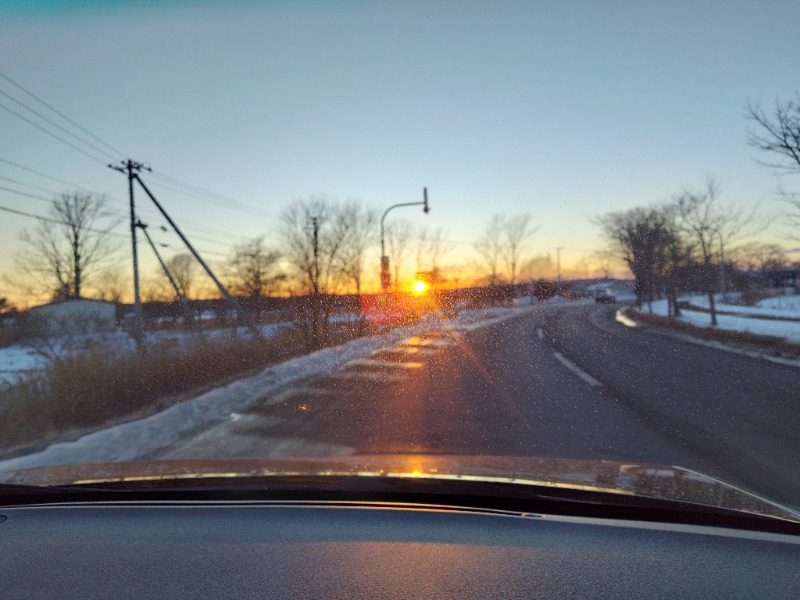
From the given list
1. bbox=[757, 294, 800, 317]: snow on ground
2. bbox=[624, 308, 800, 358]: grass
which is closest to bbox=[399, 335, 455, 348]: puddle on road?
bbox=[624, 308, 800, 358]: grass

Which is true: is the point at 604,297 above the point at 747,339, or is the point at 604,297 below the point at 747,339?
above

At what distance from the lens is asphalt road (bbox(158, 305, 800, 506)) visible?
5.48m

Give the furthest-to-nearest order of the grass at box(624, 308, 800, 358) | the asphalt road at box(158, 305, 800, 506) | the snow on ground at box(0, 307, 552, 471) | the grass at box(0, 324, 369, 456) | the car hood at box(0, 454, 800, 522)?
the grass at box(624, 308, 800, 358) → the grass at box(0, 324, 369, 456) → the snow on ground at box(0, 307, 552, 471) → the asphalt road at box(158, 305, 800, 506) → the car hood at box(0, 454, 800, 522)

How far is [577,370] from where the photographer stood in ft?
38.2

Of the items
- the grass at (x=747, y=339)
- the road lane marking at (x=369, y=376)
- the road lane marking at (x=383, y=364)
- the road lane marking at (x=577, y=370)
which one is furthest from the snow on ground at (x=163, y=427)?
the grass at (x=747, y=339)

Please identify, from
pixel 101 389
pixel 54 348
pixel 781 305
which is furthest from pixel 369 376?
pixel 781 305

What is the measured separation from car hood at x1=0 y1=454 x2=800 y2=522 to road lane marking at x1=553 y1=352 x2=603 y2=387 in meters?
6.90

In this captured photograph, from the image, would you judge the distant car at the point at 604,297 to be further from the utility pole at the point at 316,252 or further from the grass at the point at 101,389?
the grass at the point at 101,389

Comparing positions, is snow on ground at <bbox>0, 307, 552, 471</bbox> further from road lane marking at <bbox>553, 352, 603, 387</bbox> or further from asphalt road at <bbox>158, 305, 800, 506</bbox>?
road lane marking at <bbox>553, 352, 603, 387</bbox>

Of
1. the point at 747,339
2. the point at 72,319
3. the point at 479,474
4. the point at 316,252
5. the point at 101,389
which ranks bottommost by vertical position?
the point at 747,339

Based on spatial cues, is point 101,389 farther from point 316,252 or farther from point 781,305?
point 781,305

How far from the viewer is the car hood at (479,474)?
8.49ft

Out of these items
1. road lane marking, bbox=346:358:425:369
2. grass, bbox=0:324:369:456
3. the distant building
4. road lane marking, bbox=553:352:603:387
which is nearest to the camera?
→ grass, bbox=0:324:369:456

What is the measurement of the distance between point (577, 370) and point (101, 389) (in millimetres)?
8981
